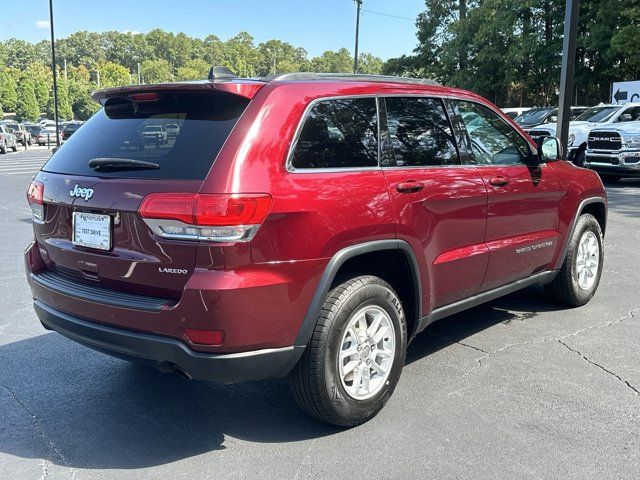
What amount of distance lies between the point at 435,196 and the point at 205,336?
1.66 meters

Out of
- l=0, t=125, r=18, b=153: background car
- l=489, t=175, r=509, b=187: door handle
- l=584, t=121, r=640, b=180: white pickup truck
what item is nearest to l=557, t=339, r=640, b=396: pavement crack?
l=489, t=175, r=509, b=187: door handle

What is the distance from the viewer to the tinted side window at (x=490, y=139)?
4191 millimetres

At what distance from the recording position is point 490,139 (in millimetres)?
4402

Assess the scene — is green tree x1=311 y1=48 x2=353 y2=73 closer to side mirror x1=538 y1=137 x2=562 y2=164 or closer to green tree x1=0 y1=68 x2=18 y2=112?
green tree x1=0 y1=68 x2=18 y2=112

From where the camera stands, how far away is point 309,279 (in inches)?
115

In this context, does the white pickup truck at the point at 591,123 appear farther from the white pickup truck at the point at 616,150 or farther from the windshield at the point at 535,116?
the windshield at the point at 535,116

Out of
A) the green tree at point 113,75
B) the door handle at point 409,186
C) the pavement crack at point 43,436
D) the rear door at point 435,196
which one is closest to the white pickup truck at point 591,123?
the rear door at point 435,196

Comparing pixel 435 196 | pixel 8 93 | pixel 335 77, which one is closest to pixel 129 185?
pixel 335 77

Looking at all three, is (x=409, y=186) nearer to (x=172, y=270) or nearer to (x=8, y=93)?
(x=172, y=270)

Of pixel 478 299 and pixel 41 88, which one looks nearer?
pixel 478 299

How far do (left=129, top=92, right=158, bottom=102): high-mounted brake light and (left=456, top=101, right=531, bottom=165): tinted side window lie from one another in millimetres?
2038

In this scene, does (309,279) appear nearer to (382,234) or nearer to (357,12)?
(382,234)

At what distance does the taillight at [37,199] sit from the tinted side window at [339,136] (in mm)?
1493

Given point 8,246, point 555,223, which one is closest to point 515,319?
point 555,223
